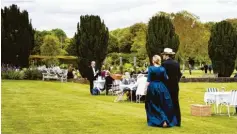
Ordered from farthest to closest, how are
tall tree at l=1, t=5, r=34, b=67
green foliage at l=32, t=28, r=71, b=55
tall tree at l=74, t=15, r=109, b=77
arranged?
green foliage at l=32, t=28, r=71, b=55 < tall tree at l=1, t=5, r=34, b=67 < tall tree at l=74, t=15, r=109, b=77

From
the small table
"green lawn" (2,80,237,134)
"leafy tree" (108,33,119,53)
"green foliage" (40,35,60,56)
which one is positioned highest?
"leafy tree" (108,33,119,53)

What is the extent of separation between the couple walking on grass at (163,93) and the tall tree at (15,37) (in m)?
26.9

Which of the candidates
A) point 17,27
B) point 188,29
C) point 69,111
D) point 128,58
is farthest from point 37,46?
point 69,111

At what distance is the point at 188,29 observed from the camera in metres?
58.0

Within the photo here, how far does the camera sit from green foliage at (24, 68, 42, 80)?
113ft

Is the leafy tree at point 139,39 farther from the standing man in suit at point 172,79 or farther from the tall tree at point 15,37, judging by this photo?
the standing man in suit at point 172,79

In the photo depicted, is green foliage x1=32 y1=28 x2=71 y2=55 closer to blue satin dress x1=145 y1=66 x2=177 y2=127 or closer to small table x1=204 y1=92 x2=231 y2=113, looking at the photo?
small table x1=204 y1=92 x2=231 y2=113

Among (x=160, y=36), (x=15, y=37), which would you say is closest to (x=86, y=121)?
(x=160, y=36)

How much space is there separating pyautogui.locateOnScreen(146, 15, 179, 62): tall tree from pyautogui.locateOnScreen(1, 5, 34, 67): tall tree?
9198 millimetres

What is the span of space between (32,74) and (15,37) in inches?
182

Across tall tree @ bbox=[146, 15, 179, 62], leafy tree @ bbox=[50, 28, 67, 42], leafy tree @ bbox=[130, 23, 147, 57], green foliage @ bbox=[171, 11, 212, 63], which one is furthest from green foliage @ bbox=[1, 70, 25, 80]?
leafy tree @ bbox=[50, 28, 67, 42]

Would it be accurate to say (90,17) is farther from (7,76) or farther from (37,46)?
(37,46)

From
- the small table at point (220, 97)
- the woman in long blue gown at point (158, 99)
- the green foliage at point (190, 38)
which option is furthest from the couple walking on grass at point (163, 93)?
the green foliage at point (190, 38)

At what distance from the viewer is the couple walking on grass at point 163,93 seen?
11430mm
